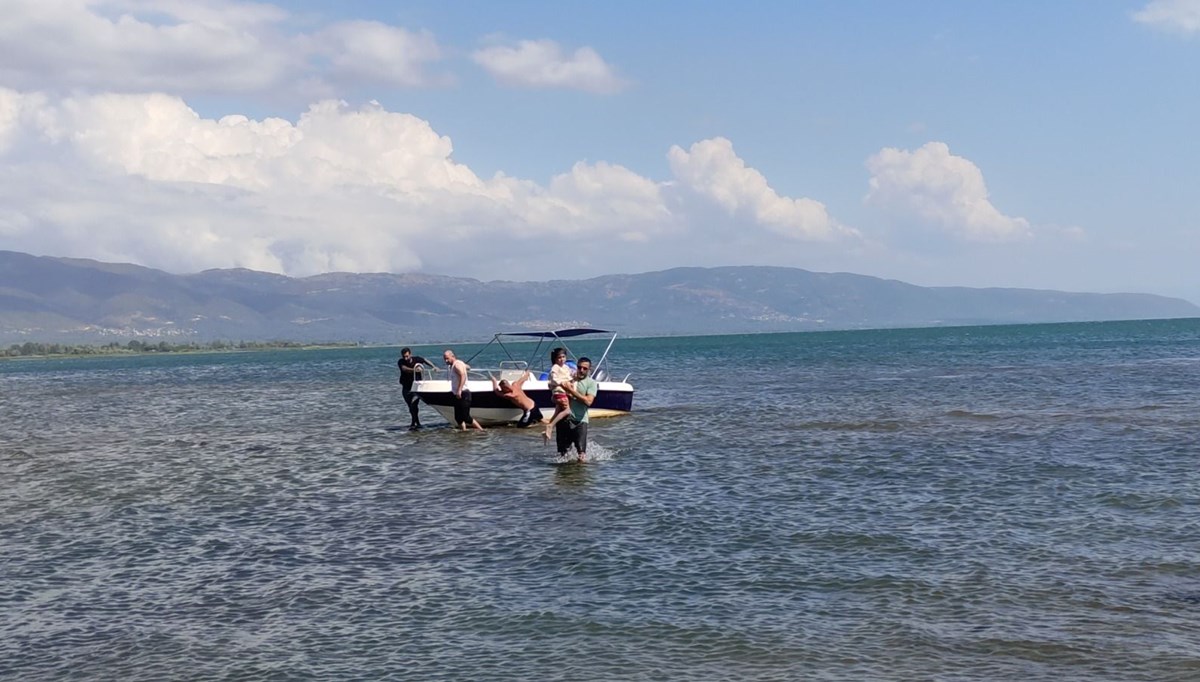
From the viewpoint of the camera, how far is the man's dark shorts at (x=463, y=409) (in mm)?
34719

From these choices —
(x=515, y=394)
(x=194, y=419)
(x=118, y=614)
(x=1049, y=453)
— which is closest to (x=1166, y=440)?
(x=1049, y=453)

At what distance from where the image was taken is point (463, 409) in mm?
34906

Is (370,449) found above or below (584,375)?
below

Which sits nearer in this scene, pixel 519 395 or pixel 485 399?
pixel 519 395

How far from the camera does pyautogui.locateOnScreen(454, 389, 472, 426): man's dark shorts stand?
3472cm

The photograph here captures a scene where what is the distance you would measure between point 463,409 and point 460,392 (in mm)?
631

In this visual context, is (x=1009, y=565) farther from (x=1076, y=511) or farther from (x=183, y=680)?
(x=183, y=680)

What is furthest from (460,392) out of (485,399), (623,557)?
(623,557)

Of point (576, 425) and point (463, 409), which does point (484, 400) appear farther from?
point (576, 425)

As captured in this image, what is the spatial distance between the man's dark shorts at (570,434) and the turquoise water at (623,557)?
603 mm

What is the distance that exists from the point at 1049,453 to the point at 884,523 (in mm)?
10025

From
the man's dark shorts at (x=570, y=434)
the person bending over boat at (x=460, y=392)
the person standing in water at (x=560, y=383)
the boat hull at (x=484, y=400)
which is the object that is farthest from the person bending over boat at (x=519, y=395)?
the man's dark shorts at (x=570, y=434)

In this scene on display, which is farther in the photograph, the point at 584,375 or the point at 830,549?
the point at 584,375

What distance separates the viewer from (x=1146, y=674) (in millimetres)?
10617
